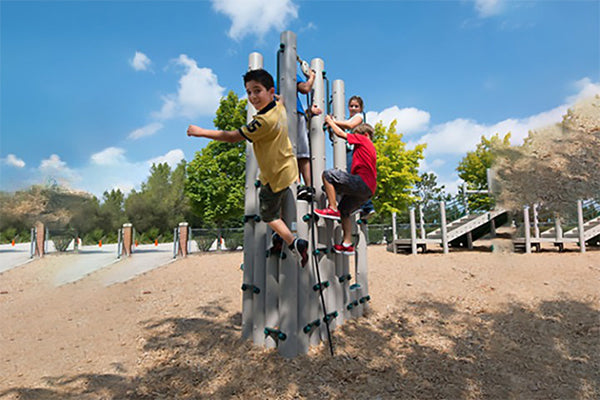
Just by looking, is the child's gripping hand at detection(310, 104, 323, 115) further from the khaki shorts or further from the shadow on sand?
the shadow on sand

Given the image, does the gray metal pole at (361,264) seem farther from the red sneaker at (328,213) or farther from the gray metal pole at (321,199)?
the red sneaker at (328,213)

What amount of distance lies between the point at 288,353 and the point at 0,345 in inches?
149

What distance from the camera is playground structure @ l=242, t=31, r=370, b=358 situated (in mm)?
3328

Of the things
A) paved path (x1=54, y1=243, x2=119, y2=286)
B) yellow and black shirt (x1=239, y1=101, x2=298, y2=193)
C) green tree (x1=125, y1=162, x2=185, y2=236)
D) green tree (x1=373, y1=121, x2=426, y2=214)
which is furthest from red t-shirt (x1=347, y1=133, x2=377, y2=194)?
green tree (x1=125, y1=162, x2=185, y2=236)

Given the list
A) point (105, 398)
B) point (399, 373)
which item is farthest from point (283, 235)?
point (105, 398)

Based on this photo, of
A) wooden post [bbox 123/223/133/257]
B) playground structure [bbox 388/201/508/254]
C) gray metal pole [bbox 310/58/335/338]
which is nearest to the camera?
gray metal pole [bbox 310/58/335/338]

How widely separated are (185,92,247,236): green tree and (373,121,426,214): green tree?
8.09 metres

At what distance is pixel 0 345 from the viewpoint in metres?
4.24

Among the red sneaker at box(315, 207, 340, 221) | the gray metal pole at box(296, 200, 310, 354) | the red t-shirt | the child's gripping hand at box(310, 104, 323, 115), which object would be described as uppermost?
the child's gripping hand at box(310, 104, 323, 115)

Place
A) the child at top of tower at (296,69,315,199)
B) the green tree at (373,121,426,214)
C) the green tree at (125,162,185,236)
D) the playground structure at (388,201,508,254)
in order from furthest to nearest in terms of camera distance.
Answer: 1. the green tree at (125,162,185,236)
2. the green tree at (373,121,426,214)
3. the playground structure at (388,201,508,254)
4. the child at top of tower at (296,69,315,199)

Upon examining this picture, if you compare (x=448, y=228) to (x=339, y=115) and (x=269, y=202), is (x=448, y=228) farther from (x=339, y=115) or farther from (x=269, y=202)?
(x=269, y=202)

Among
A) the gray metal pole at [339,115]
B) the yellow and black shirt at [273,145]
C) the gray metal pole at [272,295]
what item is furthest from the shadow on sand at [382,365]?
the gray metal pole at [339,115]

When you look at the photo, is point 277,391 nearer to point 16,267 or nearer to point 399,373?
point 399,373

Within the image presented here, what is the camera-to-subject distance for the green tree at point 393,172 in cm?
1988
